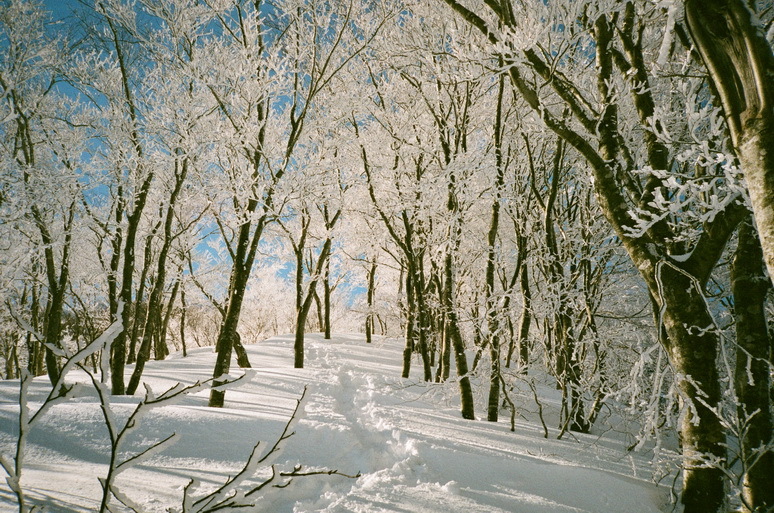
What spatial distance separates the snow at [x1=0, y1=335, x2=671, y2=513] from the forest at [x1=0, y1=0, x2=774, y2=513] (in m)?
0.52

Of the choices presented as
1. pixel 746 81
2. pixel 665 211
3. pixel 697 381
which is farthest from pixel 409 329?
pixel 746 81

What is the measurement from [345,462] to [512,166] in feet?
20.3

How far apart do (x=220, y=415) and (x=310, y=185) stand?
4.52 m

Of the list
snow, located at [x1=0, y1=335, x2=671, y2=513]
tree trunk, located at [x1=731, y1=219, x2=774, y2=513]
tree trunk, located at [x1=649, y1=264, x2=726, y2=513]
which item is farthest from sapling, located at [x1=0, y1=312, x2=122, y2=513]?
tree trunk, located at [x1=731, y1=219, x2=774, y2=513]

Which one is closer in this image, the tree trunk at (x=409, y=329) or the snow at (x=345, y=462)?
the snow at (x=345, y=462)

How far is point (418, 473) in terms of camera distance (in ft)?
12.5

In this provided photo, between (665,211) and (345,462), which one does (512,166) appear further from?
(345,462)

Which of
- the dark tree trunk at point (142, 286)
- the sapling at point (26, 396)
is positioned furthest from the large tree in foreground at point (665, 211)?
the dark tree trunk at point (142, 286)

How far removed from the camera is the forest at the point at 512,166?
276 cm

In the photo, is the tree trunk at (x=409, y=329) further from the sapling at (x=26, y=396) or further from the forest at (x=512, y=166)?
the sapling at (x=26, y=396)

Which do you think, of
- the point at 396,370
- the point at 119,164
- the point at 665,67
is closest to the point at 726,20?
the point at 665,67

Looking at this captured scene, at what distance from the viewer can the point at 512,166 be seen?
750 centimetres

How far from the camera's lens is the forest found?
276 centimetres

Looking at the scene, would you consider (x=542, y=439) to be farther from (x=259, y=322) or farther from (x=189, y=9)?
(x=259, y=322)
